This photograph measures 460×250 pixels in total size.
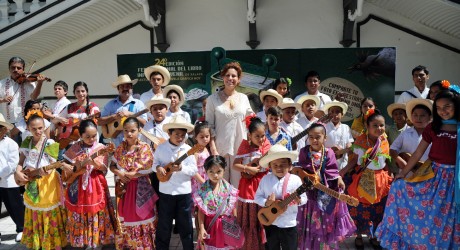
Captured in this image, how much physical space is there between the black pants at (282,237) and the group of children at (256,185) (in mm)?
11

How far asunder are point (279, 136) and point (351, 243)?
1.63 meters

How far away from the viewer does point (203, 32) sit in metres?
9.70

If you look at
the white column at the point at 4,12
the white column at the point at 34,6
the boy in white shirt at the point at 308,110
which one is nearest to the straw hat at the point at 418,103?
the boy in white shirt at the point at 308,110

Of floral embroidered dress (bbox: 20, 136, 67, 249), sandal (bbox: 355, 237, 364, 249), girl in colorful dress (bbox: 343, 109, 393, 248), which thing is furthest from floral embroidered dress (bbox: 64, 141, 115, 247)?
sandal (bbox: 355, 237, 364, 249)

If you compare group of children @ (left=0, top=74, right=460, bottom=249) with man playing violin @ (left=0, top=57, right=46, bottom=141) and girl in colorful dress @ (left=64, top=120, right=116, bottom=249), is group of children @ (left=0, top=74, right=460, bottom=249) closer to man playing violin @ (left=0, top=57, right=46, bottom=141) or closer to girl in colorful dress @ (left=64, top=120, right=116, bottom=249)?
girl in colorful dress @ (left=64, top=120, right=116, bottom=249)

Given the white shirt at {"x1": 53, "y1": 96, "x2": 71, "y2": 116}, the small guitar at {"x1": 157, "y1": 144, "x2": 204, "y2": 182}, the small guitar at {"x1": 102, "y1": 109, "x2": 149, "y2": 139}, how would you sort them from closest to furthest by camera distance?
the small guitar at {"x1": 157, "y1": 144, "x2": 204, "y2": 182} < the small guitar at {"x1": 102, "y1": 109, "x2": 149, "y2": 139} < the white shirt at {"x1": 53, "y1": 96, "x2": 71, "y2": 116}

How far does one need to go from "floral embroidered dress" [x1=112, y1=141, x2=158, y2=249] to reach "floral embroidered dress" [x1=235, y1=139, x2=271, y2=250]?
967 mm

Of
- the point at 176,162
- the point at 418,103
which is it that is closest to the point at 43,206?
the point at 176,162

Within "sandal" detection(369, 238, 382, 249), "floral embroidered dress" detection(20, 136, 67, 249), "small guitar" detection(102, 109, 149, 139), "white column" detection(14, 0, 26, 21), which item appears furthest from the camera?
"white column" detection(14, 0, 26, 21)

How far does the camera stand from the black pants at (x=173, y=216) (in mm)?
4332

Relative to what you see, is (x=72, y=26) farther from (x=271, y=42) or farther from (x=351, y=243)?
(x=351, y=243)

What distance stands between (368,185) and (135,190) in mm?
2507

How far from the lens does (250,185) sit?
4.32 meters

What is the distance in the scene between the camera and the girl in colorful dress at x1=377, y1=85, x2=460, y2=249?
12.8 ft
